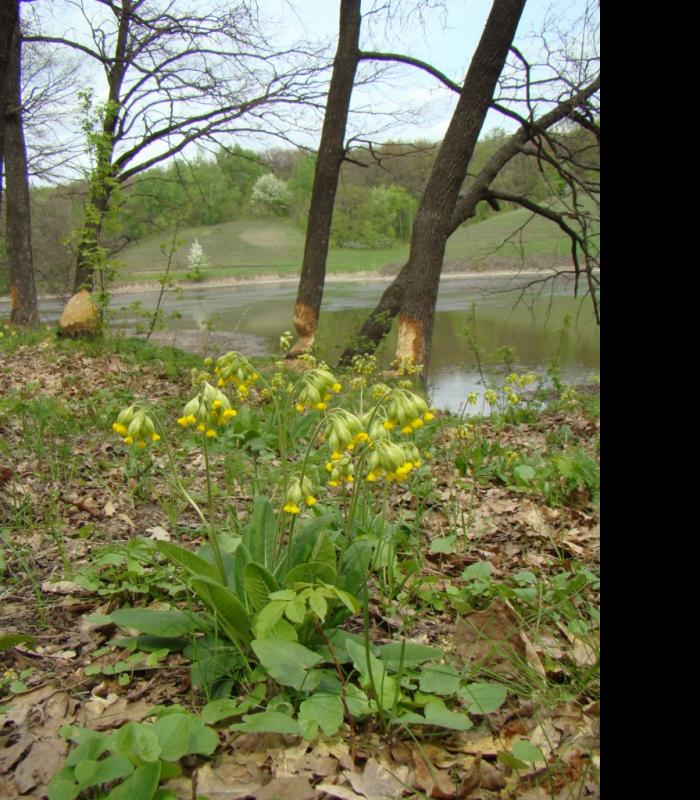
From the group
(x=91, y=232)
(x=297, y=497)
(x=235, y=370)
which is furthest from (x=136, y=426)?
(x=91, y=232)

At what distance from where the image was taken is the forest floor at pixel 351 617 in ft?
5.14

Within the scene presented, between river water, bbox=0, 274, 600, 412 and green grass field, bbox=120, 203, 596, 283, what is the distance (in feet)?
9.52

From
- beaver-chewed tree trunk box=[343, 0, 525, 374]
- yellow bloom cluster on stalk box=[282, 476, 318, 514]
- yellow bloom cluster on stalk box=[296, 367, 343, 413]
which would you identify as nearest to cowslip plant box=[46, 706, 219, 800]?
yellow bloom cluster on stalk box=[282, 476, 318, 514]

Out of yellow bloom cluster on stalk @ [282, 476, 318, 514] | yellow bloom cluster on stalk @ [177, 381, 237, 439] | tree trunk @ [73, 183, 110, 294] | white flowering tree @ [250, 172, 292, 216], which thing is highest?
white flowering tree @ [250, 172, 292, 216]

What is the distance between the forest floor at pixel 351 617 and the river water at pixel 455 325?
2710mm

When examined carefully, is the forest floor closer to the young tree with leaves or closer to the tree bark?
→ the tree bark

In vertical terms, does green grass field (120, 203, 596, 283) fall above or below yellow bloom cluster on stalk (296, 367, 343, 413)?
above

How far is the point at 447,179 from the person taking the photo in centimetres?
774

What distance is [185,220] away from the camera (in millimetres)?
9602

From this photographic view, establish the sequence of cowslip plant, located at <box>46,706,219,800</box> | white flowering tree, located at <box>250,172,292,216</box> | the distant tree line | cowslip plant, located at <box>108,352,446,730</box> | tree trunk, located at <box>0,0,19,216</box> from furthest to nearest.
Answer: white flowering tree, located at <box>250,172,292,216</box> < the distant tree line < tree trunk, located at <box>0,0,19,216</box> < cowslip plant, located at <box>108,352,446,730</box> < cowslip plant, located at <box>46,706,219,800</box>

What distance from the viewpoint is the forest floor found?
1566 mm

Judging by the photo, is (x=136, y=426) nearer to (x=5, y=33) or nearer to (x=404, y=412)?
(x=404, y=412)

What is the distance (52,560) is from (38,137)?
17.9m

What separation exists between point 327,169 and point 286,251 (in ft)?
136
